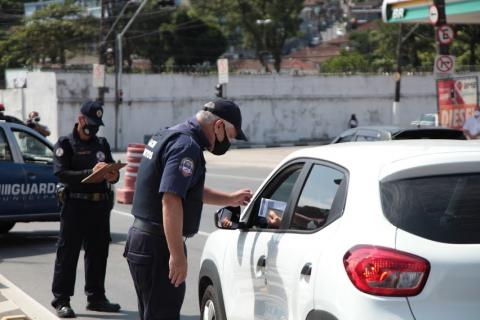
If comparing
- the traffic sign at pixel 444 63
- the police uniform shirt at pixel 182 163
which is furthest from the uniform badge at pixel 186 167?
the traffic sign at pixel 444 63

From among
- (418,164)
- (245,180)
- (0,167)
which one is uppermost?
(418,164)

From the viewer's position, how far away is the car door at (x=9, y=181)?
40.9 feet

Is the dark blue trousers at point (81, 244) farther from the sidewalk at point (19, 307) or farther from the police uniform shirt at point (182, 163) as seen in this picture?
the police uniform shirt at point (182, 163)

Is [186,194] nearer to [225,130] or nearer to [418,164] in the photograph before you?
[225,130]

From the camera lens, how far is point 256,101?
50.7m

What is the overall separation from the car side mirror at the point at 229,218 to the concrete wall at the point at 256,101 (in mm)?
40646

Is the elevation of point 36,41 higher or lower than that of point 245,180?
higher

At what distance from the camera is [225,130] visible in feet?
17.5

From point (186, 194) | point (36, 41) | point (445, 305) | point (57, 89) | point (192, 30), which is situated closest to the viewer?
point (445, 305)

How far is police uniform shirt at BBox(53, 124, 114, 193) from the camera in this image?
27.8 feet

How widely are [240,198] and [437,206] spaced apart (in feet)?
6.83

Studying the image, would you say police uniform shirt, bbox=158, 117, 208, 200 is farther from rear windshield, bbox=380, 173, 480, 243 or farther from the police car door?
the police car door

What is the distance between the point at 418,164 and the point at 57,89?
42.3m

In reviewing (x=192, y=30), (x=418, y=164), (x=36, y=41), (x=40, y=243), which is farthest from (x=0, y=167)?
(x=192, y=30)
